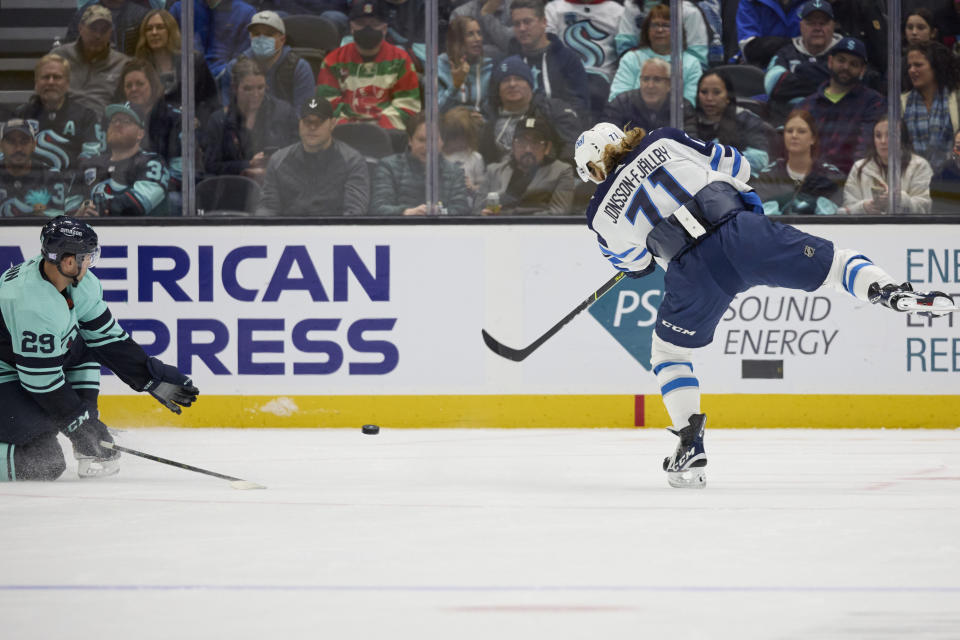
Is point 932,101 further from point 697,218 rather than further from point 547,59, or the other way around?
point 697,218

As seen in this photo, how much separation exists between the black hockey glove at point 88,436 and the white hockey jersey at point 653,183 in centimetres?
166

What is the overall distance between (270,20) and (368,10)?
50 cm

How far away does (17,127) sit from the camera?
5867mm

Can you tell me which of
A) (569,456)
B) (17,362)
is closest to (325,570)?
(17,362)

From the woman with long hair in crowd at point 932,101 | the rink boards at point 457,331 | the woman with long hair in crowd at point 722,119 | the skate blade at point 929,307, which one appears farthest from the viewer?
the woman with long hair in crowd at point 722,119

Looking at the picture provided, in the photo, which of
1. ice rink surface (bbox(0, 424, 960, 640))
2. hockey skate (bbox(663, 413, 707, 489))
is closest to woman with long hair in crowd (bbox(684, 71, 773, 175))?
ice rink surface (bbox(0, 424, 960, 640))

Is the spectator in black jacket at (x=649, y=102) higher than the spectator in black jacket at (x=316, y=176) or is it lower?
higher

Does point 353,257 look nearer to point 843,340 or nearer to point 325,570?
point 843,340

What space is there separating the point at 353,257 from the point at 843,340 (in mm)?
2392

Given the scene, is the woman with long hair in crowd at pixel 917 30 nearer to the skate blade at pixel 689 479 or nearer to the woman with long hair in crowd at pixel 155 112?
the skate blade at pixel 689 479

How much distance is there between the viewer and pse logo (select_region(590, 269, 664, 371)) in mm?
5621

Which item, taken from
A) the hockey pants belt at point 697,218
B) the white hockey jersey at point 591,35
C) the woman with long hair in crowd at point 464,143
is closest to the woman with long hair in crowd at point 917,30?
the white hockey jersey at point 591,35

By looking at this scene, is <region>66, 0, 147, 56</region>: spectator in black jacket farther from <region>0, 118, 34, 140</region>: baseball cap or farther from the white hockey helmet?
the white hockey helmet

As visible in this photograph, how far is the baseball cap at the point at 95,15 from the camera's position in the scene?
5.88 meters
